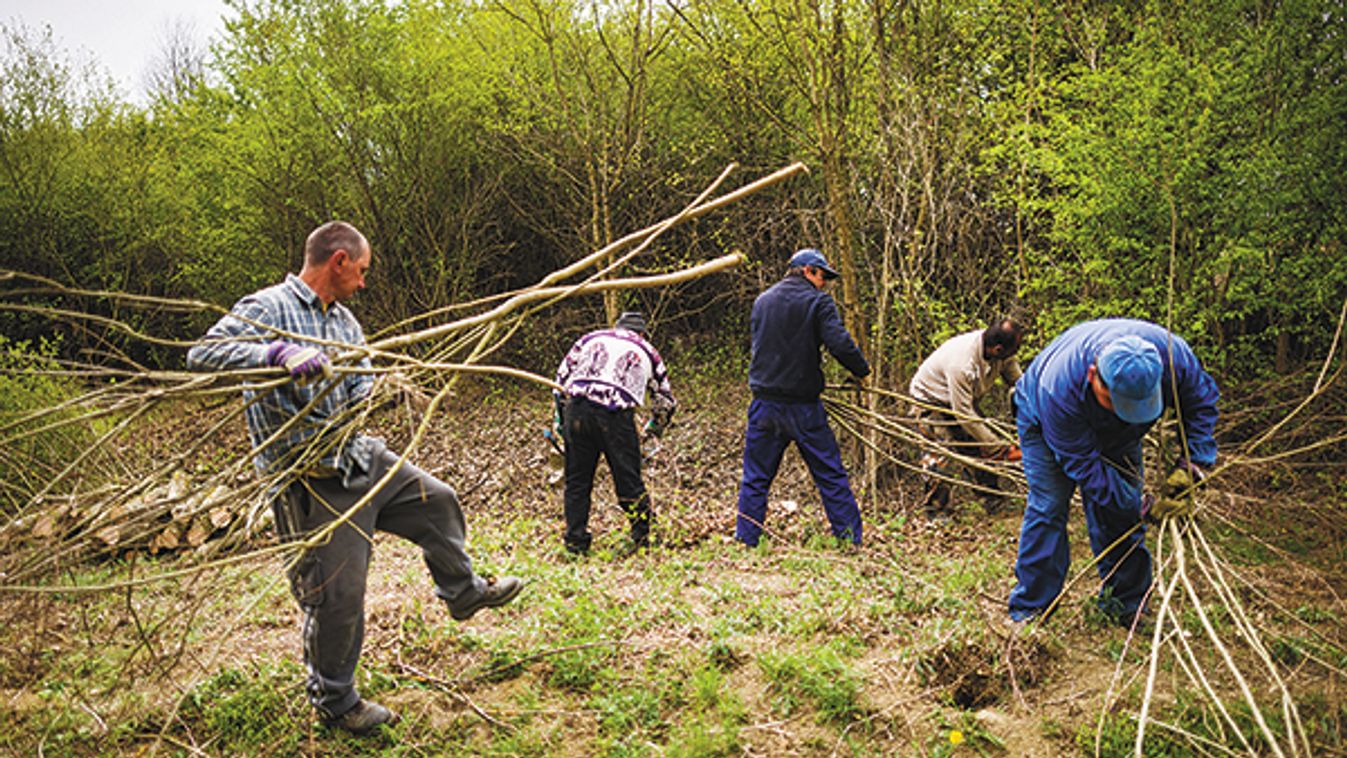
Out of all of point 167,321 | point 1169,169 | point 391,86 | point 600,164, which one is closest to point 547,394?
point 600,164

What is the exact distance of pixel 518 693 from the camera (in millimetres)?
3883

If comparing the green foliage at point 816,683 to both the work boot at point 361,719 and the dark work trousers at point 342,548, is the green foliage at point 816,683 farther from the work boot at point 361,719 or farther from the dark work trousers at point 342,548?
the work boot at point 361,719

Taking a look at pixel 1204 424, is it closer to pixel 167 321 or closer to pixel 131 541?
pixel 131 541

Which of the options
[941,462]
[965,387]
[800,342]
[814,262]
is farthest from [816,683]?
[941,462]

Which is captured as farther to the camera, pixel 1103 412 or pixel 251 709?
pixel 1103 412

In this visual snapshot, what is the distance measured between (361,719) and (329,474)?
1024mm

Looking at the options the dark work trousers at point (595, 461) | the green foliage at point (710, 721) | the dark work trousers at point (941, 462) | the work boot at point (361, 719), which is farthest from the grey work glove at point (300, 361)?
the dark work trousers at point (941, 462)

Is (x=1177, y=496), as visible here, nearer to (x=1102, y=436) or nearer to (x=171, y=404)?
(x=1102, y=436)

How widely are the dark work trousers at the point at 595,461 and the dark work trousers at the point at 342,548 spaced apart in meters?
2.53

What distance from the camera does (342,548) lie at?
11.1 feet

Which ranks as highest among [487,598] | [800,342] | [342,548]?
[800,342]

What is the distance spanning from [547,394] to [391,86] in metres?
5.16

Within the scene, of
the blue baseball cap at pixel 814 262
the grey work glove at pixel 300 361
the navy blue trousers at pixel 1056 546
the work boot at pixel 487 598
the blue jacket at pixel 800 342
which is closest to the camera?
the grey work glove at pixel 300 361

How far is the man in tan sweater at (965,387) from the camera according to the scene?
20.7 feet
